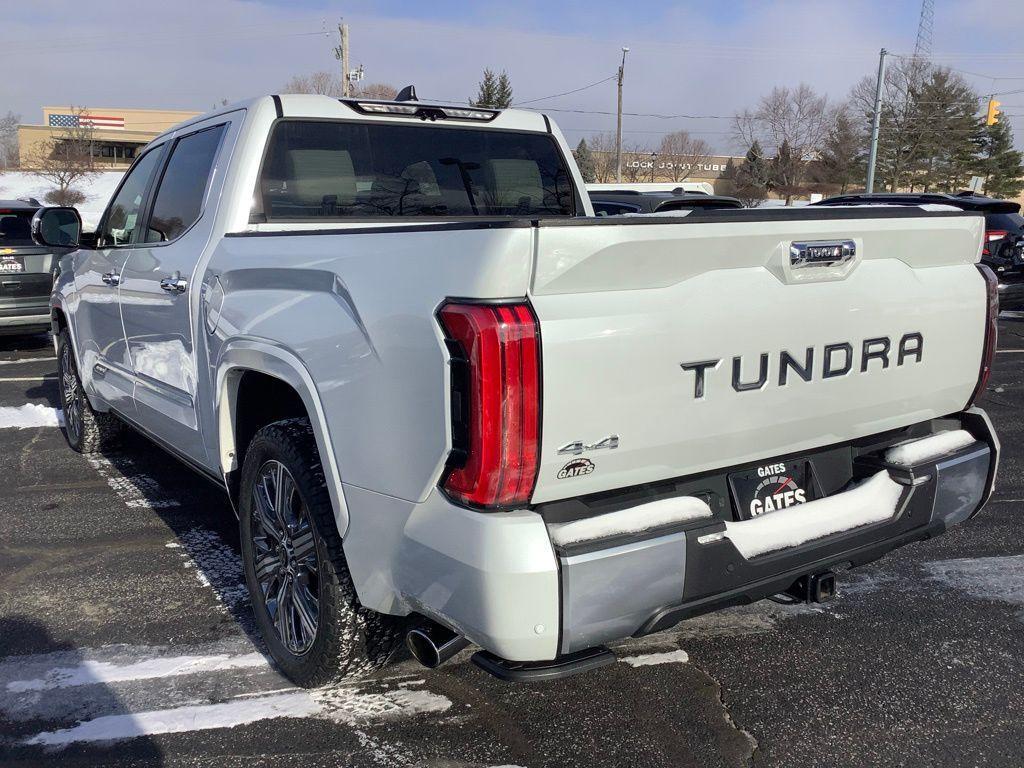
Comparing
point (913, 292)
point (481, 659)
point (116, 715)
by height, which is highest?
point (913, 292)

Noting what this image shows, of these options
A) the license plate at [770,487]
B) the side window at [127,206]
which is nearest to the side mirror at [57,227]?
the side window at [127,206]

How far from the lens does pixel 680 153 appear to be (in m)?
75.1

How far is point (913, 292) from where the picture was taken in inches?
113

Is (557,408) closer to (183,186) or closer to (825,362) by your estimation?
(825,362)

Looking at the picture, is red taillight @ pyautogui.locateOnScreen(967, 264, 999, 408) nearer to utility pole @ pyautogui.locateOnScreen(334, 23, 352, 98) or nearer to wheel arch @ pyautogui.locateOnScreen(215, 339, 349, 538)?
wheel arch @ pyautogui.locateOnScreen(215, 339, 349, 538)

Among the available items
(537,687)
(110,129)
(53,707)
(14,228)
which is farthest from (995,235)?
(110,129)

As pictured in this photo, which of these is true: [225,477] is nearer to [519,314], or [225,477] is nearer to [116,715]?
[116,715]

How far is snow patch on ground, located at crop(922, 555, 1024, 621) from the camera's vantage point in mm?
3859

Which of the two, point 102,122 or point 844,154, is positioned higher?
point 102,122

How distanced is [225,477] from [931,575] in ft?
10.3

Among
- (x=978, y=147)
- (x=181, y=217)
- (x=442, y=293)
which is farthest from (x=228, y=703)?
(x=978, y=147)

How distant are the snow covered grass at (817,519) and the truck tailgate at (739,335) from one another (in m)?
0.18

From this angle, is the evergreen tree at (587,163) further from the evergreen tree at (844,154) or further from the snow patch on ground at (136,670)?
the snow patch on ground at (136,670)

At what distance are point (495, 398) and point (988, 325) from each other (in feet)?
6.59
